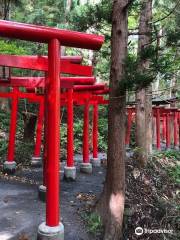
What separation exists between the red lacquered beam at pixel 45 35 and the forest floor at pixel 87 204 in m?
3.02

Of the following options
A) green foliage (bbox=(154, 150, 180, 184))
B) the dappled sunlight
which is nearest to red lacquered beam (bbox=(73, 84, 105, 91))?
green foliage (bbox=(154, 150, 180, 184))

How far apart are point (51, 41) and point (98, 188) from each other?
4941 millimetres

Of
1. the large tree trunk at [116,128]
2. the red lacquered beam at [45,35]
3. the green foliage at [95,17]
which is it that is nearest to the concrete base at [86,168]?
the green foliage at [95,17]

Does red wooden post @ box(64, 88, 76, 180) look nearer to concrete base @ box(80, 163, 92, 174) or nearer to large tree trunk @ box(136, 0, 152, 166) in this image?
concrete base @ box(80, 163, 92, 174)

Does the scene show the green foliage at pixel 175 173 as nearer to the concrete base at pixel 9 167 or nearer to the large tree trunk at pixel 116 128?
the concrete base at pixel 9 167

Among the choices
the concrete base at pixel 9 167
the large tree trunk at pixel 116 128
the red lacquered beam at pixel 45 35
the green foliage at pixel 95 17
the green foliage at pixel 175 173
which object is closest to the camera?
the red lacquered beam at pixel 45 35

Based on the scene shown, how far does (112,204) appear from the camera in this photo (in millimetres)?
6309

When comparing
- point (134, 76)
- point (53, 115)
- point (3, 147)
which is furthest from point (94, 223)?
point (3, 147)

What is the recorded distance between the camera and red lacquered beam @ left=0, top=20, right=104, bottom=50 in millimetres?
4973

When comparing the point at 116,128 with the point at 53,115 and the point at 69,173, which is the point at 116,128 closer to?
the point at 53,115

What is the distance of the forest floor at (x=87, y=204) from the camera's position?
632 centimetres

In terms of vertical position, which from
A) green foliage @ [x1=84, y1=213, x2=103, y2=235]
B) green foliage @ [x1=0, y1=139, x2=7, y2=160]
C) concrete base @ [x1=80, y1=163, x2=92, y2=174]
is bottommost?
green foliage @ [x1=84, y1=213, x2=103, y2=235]

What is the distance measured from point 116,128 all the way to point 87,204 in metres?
2.12

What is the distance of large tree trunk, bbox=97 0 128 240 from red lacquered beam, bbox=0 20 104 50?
928 mm
